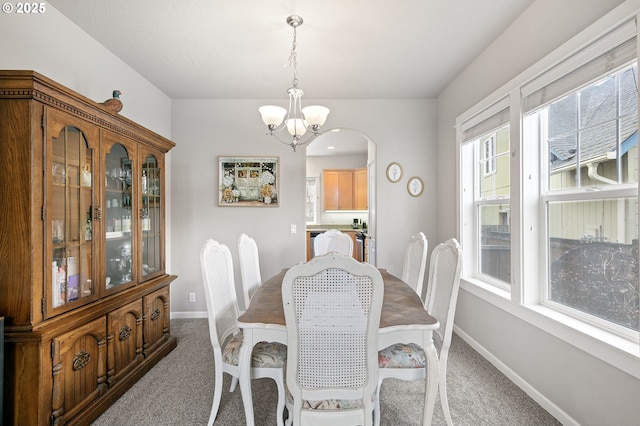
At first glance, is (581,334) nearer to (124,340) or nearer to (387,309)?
(387,309)

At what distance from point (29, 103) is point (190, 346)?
7.65 ft

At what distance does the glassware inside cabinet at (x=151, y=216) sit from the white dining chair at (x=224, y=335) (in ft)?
3.29

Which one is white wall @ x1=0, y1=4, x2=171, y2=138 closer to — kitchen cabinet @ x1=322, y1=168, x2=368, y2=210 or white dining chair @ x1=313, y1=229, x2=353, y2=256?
white dining chair @ x1=313, y1=229, x2=353, y2=256

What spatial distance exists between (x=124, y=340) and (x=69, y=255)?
797 millimetres

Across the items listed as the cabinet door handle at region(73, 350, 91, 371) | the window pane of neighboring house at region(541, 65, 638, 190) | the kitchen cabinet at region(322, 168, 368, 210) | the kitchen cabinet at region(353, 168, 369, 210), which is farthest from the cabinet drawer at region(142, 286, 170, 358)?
the kitchen cabinet at region(353, 168, 369, 210)

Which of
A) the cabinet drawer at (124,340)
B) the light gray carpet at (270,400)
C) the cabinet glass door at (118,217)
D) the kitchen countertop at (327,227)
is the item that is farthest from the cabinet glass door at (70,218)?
the kitchen countertop at (327,227)

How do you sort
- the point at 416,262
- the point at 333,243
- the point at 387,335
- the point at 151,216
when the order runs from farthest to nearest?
the point at 333,243
the point at 151,216
the point at 416,262
the point at 387,335

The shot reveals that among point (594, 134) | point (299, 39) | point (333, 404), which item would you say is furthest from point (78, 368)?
point (594, 134)

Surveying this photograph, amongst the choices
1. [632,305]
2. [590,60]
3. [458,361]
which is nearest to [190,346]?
[458,361]

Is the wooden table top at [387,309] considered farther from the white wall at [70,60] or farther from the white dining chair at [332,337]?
the white wall at [70,60]

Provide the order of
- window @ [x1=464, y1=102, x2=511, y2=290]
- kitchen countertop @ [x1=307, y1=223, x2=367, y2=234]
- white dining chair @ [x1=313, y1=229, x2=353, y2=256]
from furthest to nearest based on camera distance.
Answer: kitchen countertop @ [x1=307, y1=223, x2=367, y2=234], white dining chair @ [x1=313, y1=229, x2=353, y2=256], window @ [x1=464, y1=102, x2=511, y2=290]

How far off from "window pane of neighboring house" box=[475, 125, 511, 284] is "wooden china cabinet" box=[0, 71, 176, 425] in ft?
10.0

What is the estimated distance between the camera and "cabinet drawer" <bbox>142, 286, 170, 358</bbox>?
2.46 metres

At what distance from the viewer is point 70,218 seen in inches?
70.9
